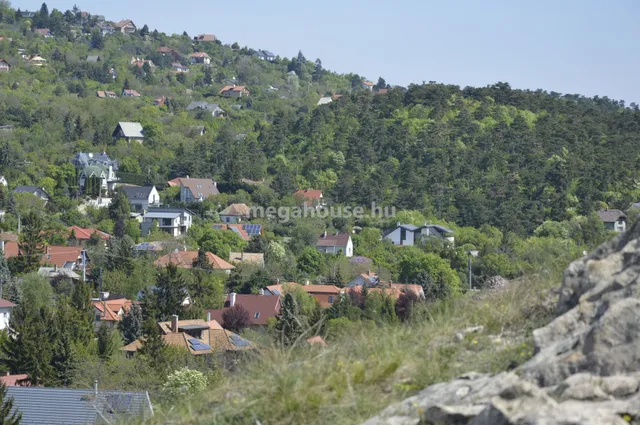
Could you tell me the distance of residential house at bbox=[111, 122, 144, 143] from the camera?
2501 inches

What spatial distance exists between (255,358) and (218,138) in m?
59.3

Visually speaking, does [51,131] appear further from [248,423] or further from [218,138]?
[248,423]

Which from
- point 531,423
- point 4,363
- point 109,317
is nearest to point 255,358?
point 531,423

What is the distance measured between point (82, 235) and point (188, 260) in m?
5.78

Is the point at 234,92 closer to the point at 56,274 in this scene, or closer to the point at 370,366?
the point at 56,274

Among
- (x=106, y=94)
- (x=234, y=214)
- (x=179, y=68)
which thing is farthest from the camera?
(x=179, y=68)

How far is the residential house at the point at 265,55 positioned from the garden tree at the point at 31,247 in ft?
273

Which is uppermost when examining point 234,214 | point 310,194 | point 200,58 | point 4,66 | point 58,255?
point 200,58

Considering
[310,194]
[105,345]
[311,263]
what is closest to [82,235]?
[311,263]

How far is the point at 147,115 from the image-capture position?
7106 cm

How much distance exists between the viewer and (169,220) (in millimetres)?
46438

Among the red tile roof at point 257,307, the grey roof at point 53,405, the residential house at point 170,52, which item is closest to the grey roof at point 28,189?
the red tile roof at point 257,307

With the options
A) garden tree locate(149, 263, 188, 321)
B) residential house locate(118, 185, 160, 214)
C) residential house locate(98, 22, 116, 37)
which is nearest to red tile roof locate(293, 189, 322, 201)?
residential house locate(118, 185, 160, 214)

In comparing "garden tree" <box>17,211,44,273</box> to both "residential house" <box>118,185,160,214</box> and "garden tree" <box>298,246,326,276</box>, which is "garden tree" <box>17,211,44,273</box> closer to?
"garden tree" <box>298,246,326,276</box>
